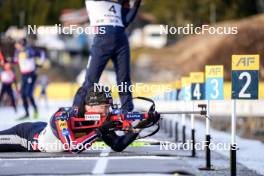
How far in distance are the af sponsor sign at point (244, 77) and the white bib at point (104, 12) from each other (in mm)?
3727

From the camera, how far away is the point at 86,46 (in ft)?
340

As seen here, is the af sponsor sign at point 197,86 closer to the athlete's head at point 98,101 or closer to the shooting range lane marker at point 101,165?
the athlete's head at point 98,101

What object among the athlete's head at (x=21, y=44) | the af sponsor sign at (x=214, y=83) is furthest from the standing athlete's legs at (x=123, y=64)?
the athlete's head at (x=21, y=44)

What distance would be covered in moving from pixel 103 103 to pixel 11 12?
222 feet

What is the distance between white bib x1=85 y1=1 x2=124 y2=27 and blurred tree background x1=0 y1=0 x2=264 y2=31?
56.3 meters

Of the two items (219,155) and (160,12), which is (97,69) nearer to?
(219,155)

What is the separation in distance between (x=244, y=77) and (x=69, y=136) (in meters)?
2.48

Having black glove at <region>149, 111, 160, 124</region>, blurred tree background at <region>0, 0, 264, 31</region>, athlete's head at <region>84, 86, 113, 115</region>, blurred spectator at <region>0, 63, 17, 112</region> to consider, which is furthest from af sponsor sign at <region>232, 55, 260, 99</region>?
blurred tree background at <region>0, 0, 264, 31</region>

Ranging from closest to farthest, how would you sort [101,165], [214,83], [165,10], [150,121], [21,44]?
[101,165]
[150,121]
[214,83]
[21,44]
[165,10]

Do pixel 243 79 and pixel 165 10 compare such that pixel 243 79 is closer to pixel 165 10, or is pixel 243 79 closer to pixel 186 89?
pixel 186 89

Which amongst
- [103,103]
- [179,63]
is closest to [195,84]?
[103,103]

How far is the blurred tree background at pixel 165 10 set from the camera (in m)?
76.9

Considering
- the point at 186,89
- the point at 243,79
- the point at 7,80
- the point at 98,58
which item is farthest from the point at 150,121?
the point at 7,80

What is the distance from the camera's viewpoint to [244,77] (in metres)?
9.27
